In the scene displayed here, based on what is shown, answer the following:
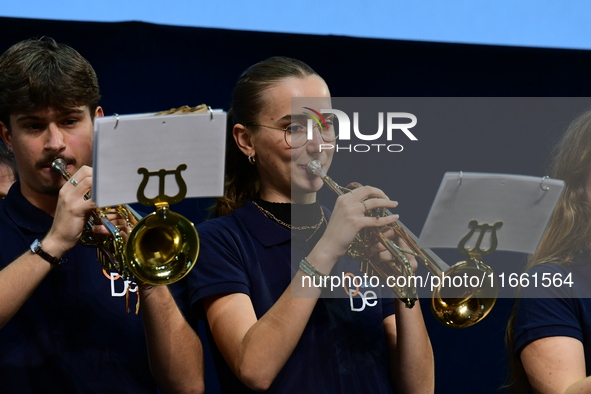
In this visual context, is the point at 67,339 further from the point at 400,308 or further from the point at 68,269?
the point at 400,308

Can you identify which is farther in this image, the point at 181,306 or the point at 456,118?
the point at 456,118

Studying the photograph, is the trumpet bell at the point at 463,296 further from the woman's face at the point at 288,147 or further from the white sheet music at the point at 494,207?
the woman's face at the point at 288,147

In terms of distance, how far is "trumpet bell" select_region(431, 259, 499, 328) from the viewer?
194cm

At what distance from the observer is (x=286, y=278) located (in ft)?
6.48

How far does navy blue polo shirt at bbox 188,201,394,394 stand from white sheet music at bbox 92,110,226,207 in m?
0.27

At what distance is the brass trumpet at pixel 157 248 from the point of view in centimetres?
180

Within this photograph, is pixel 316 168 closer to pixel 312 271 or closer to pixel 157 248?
pixel 312 271

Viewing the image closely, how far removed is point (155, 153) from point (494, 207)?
792 mm

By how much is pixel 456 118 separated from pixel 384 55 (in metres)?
0.38

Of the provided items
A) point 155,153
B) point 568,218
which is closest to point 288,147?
point 155,153

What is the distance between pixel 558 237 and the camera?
2176 millimetres

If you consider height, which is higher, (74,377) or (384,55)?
(384,55)

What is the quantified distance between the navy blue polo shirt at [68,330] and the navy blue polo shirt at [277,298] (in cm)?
21

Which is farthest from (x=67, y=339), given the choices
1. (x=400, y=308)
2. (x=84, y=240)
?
(x=400, y=308)
